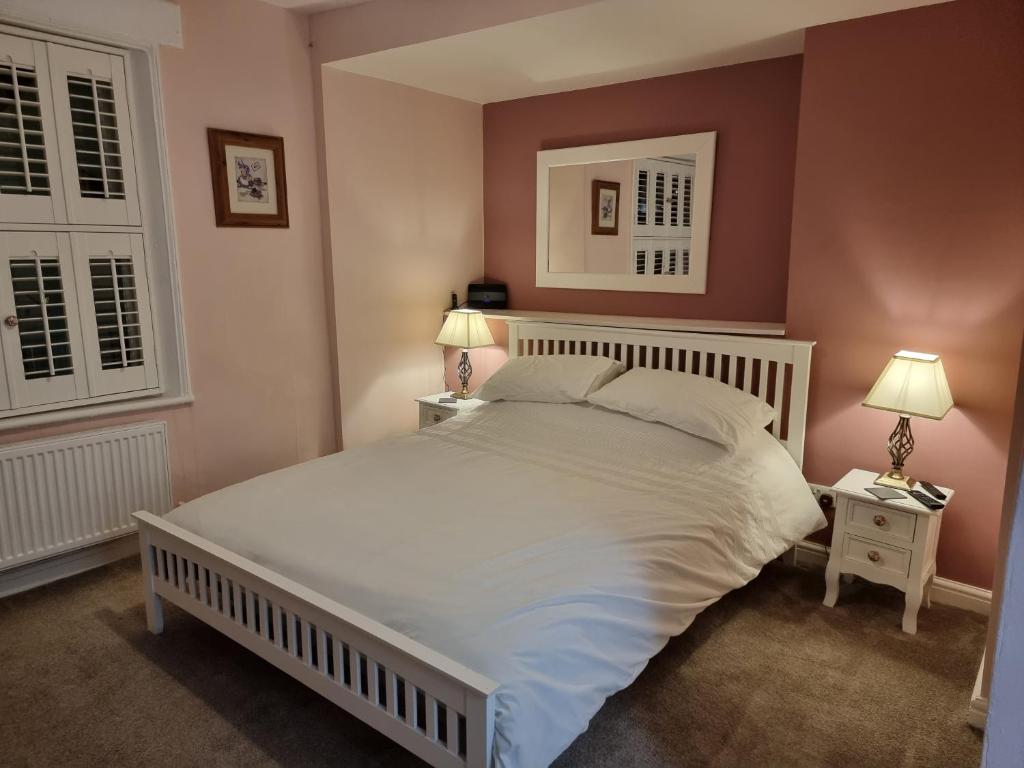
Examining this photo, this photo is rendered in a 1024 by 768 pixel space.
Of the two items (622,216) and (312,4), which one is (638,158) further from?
(312,4)

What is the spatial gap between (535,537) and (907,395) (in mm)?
1529

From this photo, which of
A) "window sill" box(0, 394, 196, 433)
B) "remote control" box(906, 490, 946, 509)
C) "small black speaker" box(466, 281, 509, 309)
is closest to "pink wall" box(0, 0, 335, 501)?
"window sill" box(0, 394, 196, 433)

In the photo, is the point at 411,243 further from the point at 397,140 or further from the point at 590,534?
the point at 590,534

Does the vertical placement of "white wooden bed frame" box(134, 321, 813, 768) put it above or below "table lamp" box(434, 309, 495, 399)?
below

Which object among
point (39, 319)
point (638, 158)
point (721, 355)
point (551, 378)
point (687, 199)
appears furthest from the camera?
point (638, 158)

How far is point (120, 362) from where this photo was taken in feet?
10.3

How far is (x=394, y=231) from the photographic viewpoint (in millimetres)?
4031

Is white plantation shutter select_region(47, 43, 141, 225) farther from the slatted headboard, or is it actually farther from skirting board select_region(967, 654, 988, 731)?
skirting board select_region(967, 654, 988, 731)

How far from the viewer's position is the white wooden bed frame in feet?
5.21

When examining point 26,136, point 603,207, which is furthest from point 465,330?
point 26,136

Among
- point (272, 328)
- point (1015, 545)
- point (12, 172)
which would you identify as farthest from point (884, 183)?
point (12, 172)

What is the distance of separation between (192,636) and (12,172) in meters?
1.95

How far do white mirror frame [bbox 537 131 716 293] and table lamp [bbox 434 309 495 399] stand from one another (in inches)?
20.0

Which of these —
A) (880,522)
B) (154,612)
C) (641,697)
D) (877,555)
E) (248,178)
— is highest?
(248,178)
